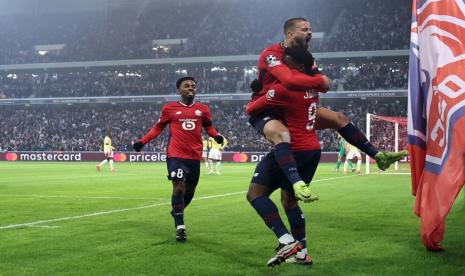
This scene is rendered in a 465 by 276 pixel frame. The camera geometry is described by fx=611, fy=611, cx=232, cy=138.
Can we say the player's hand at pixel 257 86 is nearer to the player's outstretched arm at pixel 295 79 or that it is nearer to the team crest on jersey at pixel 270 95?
the team crest on jersey at pixel 270 95

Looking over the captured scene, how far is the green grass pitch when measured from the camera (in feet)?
19.3

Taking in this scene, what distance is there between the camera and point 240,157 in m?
44.7

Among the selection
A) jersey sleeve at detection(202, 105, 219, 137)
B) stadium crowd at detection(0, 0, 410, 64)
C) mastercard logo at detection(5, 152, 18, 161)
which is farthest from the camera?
stadium crowd at detection(0, 0, 410, 64)

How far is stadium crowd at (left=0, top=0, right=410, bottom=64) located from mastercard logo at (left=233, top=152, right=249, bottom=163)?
12.4 meters

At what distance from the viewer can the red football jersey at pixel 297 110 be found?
5668 millimetres

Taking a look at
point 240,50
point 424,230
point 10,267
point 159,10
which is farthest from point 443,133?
point 159,10

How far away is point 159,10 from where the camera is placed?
61.6 metres

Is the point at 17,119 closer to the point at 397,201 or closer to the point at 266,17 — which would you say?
the point at 266,17

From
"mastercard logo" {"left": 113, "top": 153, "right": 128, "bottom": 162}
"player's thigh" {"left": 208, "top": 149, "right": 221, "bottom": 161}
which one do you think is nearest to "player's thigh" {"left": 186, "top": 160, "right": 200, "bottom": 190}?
"player's thigh" {"left": 208, "top": 149, "right": 221, "bottom": 161}

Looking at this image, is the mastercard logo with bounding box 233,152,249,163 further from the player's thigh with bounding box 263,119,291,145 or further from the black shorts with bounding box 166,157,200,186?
the player's thigh with bounding box 263,119,291,145

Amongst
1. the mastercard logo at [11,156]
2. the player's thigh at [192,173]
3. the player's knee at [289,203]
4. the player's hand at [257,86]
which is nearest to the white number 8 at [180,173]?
the player's thigh at [192,173]

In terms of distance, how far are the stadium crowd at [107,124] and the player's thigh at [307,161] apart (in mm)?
41345

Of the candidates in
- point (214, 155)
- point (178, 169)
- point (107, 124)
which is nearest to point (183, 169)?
point (178, 169)

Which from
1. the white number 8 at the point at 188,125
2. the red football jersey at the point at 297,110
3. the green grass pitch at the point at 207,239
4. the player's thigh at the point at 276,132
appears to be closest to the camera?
the player's thigh at the point at 276,132
